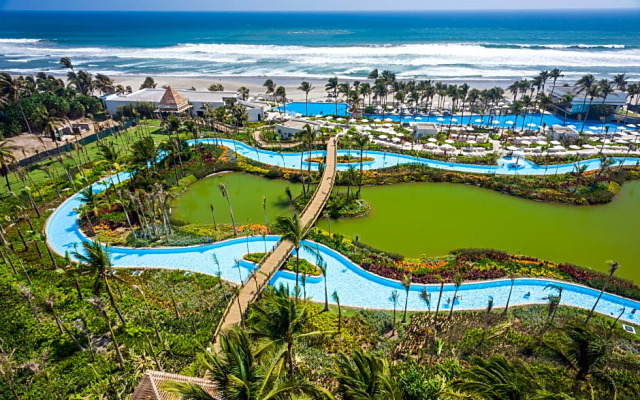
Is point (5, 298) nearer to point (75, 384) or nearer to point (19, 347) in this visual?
point (19, 347)

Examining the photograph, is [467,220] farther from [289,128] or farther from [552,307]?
[289,128]

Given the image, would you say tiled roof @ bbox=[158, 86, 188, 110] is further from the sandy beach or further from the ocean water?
the ocean water

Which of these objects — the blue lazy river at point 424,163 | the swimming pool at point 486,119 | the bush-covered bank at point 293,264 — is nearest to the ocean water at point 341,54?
the swimming pool at point 486,119

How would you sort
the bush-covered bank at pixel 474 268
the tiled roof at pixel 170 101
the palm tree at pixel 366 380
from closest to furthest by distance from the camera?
the palm tree at pixel 366 380, the bush-covered bank at pixel 474 268, the tiled roof at pixel 170 101

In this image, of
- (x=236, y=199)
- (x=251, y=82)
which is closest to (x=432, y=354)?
(x=236, y=199)

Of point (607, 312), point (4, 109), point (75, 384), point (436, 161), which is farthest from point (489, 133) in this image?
point (4, 109)

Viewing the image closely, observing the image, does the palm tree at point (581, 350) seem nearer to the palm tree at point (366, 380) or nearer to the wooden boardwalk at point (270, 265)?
the palm tree at point (366, 380)
